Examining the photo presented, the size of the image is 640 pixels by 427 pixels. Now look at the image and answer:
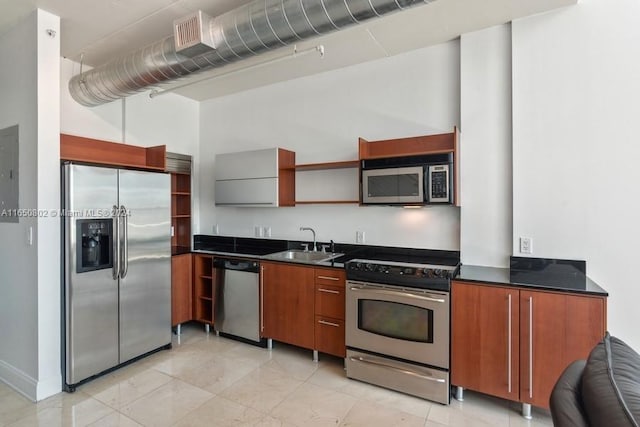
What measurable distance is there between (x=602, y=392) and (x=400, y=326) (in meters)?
1.79

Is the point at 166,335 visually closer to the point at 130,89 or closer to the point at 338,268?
the point at 338,268

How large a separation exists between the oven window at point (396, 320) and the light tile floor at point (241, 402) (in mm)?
469

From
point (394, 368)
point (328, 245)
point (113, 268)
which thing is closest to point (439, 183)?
point (328, 245)

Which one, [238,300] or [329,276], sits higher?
[329,276]

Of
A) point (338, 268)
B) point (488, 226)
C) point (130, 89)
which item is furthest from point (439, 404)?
point (130, 89)

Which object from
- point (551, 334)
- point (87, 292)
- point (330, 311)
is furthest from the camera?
point (330, 311)

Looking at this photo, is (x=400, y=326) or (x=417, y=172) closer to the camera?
(x=400, y=326)

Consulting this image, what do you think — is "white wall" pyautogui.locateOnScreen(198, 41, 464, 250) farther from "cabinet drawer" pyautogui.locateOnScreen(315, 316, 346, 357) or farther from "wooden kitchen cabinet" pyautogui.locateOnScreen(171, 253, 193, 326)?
"cabinet drawer" pyautogui.locateOnScreen(315, 316, 346, 357)

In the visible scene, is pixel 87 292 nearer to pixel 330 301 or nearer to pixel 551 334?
pixel 330 301

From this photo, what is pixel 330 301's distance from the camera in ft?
9.89

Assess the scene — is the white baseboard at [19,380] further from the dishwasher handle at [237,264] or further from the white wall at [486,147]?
the white wall at [486,147]

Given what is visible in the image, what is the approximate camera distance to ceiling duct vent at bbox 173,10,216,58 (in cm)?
227

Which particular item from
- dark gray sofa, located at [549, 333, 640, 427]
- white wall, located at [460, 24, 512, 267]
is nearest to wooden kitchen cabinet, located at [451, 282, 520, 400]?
white wall, located at [460, 24, 512, 267]

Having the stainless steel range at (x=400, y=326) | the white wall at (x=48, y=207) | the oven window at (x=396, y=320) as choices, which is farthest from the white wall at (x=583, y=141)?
the white wall at (x=48, y=207)
